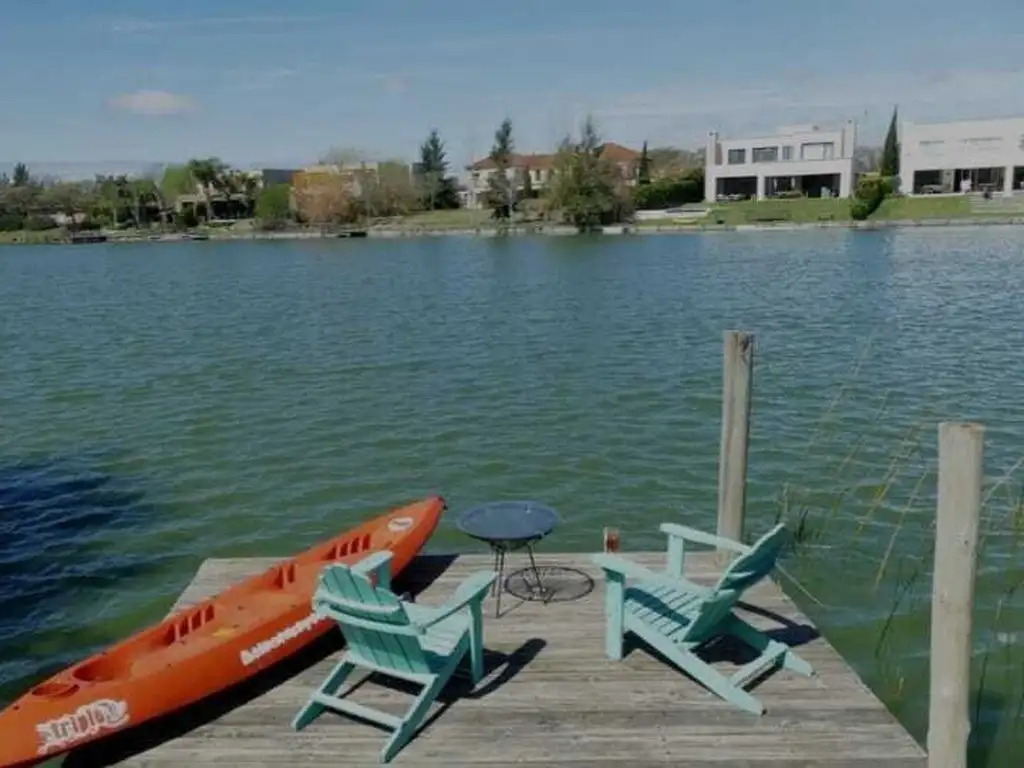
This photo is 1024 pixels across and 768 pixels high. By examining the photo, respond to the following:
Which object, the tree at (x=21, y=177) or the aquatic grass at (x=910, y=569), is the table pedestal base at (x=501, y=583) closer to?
the aquatic grass at (x=910, y=569)

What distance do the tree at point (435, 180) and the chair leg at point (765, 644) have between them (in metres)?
90.6

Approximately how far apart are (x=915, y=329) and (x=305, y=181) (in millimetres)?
81771

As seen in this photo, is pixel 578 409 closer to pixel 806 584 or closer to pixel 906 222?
pixel 806 584

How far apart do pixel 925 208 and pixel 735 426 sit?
2618 inches

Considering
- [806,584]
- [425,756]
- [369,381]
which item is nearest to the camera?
[425,756]

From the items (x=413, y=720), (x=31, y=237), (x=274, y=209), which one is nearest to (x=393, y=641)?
(x=413, y=720)

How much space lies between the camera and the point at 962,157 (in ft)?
240

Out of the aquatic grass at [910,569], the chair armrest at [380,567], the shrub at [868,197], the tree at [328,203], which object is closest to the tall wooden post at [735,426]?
the aquatic grass at [910,569]

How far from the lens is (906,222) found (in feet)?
205

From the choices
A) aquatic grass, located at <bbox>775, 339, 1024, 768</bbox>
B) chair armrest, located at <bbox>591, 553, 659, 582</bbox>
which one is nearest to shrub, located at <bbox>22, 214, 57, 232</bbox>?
aquatic grass, located at <bbox>775, 339, 1024, 768</bbox>

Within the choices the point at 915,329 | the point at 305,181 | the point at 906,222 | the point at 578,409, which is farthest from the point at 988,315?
the point at 305,181

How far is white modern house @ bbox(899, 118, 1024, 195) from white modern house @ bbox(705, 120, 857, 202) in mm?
5109

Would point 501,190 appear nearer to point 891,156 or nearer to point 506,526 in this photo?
point 891,156

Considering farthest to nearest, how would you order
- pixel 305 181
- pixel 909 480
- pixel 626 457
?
pixel 305 181
pixel 626 457
pixel 909 480
